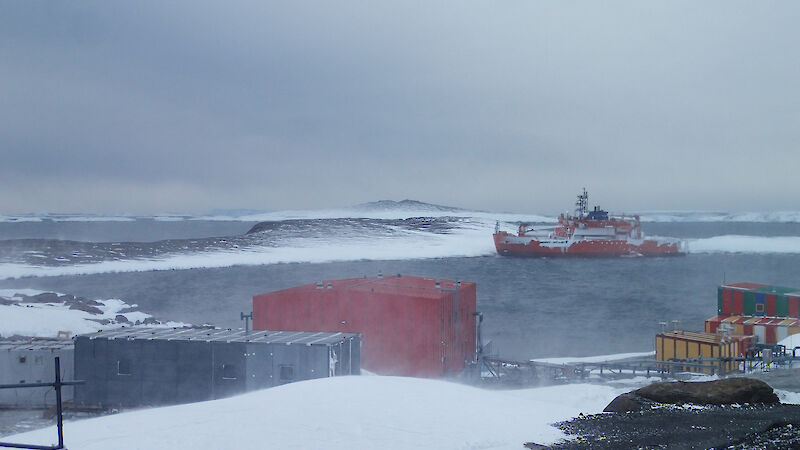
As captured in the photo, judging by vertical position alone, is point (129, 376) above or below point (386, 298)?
below

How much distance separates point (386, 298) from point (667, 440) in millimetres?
7784

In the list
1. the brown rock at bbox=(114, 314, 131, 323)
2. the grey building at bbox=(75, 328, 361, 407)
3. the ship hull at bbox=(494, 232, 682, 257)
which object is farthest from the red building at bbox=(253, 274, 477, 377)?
the ship hull at bbox=(494, 232, 682, 257)

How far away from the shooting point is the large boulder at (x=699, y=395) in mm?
6906

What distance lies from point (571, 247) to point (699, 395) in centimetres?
5071

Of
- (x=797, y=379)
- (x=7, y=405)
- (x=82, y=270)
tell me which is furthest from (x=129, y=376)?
(x=82, y=270)

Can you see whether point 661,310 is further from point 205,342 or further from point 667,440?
point 667,440

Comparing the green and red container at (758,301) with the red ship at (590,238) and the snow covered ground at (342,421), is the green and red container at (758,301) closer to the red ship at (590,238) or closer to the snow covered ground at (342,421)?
the snow covered ground at (342,421)

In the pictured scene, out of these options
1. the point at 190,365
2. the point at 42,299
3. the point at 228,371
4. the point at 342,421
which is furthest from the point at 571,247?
the point at 342,421

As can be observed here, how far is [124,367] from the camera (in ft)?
34.6

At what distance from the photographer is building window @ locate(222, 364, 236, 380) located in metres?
10.3

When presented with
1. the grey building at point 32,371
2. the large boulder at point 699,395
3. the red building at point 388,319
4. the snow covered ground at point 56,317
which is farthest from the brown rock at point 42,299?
the large boulder at point 699,395

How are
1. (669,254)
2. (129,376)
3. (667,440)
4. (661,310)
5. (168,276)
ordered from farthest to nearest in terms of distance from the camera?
(669,254), (168,276), (661,310), (129,376), (667,440)

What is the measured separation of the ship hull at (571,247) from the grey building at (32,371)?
48866mm

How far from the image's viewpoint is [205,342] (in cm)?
1034
